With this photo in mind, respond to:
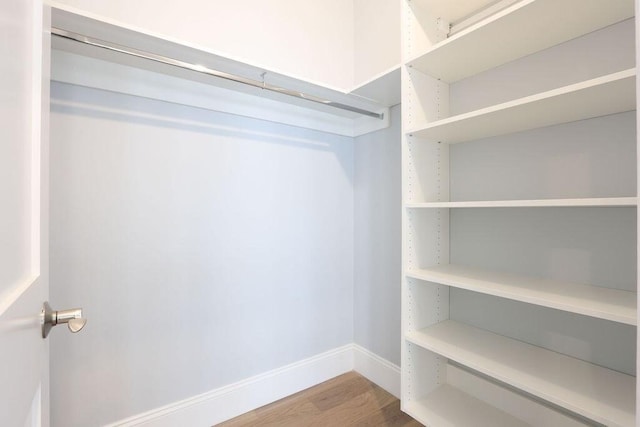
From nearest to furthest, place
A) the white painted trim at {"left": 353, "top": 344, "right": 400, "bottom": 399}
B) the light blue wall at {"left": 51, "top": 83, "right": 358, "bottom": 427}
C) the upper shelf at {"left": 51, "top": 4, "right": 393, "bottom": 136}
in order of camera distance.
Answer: the upper shelf at {"left": 51, "top": 4, "right": 393, "bottom": 136} < the light blue wall at {"left": 51, "top": 83, "right": 358, "bottom": 427} < the white painted trim at {"left": 353, "top": 344, "right": 400, "bottom": 399}

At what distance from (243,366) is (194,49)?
1636 mm

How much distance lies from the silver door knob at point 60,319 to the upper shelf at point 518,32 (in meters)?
1.43

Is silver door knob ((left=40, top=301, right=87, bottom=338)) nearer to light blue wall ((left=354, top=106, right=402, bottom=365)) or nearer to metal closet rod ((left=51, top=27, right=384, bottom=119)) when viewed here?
metal closet rod ((left=51, top=27, right=384, bottom=119))

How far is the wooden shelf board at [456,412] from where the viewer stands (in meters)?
1.19

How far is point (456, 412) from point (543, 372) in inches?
17.1

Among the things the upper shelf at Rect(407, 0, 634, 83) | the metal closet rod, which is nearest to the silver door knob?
the metal closet rod

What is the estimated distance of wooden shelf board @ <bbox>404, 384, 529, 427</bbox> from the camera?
3.89 feet

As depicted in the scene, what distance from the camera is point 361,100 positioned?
178 centimetres

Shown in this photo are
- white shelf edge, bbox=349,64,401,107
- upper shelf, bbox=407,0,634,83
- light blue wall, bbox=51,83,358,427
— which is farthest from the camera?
white shelf edge, bbox=349,64,401,107

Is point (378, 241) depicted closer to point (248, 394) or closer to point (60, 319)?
point (248, 394)

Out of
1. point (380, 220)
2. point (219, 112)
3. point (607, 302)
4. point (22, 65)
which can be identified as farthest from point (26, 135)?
point (380, 220)

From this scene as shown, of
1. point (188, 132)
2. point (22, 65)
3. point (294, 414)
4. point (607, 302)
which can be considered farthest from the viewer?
point (294, 414)

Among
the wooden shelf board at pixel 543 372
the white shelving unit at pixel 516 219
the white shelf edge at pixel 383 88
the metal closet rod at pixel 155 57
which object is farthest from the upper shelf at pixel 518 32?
the wooden shelf board at pixel 543 372

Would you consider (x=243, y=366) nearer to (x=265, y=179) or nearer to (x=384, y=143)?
(x=265, y=179)
